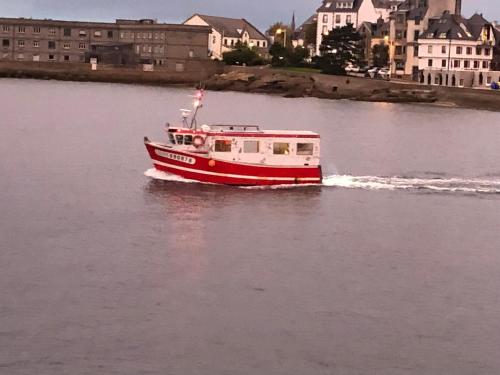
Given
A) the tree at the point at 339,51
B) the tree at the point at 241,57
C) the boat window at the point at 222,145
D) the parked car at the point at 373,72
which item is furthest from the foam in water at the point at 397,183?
the tree at the point at 241,57

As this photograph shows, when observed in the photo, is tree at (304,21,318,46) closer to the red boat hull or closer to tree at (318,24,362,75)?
tree at (318,24,362,75)

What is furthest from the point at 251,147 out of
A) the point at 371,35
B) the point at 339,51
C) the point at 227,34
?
the point at 227,34

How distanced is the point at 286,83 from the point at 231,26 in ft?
128

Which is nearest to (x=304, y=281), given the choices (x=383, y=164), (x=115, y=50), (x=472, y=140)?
(x=383, y=164)

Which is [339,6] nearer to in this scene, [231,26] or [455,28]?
[231,26]

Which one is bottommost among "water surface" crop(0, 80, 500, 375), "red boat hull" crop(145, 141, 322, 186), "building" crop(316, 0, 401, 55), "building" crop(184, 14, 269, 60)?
"water surface" crop(0, 80, 500, 375)

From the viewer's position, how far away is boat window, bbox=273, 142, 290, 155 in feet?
140

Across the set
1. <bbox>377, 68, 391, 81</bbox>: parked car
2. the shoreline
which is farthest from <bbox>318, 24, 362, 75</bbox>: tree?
<bbox>377, 68, 391, 81</bbox>: parked car

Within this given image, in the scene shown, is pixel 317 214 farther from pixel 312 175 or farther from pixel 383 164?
pixel 383 164

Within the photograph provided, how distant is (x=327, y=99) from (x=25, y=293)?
3473 inches

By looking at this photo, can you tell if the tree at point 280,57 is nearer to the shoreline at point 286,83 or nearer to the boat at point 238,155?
the shoreline at point 286,83

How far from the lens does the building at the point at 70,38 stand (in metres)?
143

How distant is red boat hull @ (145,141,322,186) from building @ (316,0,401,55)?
342 feet

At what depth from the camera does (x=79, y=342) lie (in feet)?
76.2
